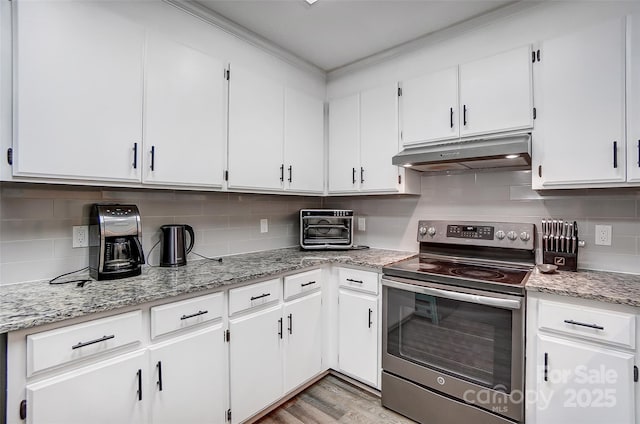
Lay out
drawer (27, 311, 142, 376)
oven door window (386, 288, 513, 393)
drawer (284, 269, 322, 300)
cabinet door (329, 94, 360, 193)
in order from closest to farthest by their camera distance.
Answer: drawer (27, 311, 142, 376) < oven door window (386, 288, 513, 393) < drawer (284, 269, 322, 300) < cabinet door (329, 94, 360, 193)

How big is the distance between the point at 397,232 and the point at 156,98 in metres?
2.01

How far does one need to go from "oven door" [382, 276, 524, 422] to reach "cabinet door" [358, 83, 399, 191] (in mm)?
815

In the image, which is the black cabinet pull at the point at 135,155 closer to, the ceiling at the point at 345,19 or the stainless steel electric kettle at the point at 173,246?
the stainless steel electric kettle at the point at 173,246

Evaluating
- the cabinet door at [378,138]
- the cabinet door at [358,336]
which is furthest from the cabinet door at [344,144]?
the cabinet door at [358,336]

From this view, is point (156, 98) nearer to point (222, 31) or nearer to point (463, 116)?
point (222, 31)

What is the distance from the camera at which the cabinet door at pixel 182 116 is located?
1.66 meters

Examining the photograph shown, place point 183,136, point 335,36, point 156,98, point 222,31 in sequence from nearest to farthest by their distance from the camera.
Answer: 1. point 156,98
2. point 183,136
3. point 222,31
4. point 335,36

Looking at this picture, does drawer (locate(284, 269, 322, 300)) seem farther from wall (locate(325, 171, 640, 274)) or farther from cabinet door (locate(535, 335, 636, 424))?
cabinet door (locate(535, 335, 636, 424))

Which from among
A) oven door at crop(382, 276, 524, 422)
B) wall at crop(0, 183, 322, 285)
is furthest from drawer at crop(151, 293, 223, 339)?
oven door at crop(382, 276, 524, 422)

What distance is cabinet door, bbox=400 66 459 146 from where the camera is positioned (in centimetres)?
210

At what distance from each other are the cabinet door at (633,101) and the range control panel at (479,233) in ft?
1.92

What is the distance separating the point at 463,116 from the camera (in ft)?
6.75

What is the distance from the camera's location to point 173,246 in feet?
6.31

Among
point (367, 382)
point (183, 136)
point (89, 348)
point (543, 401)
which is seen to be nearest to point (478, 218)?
point (543, 401)
